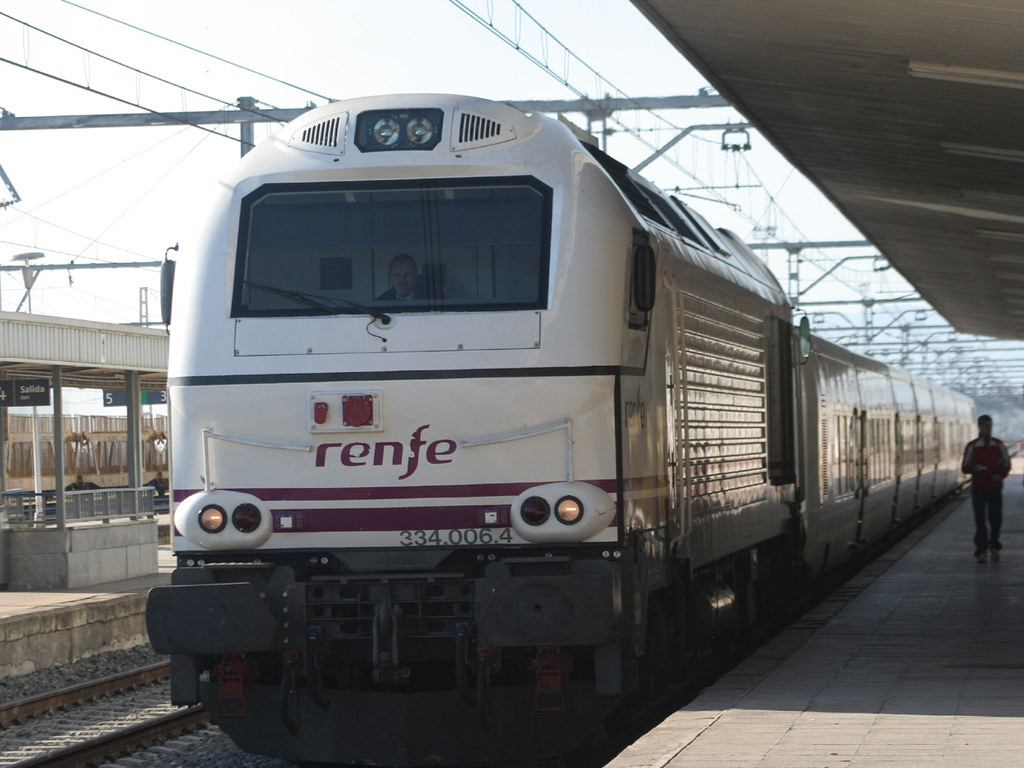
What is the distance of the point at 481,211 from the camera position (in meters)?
7.60

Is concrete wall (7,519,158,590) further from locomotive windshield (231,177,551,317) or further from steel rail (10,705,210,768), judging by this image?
locomotive windshield (231,177,551,317)

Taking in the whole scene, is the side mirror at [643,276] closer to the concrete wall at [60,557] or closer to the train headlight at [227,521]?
the train headlight at [227,521]

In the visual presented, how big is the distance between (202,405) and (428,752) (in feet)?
6.80

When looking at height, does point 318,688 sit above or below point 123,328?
below

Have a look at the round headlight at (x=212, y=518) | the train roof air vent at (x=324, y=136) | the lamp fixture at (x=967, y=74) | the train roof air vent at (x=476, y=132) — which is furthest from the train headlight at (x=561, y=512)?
the lamp fixture at (x=967, y=74)

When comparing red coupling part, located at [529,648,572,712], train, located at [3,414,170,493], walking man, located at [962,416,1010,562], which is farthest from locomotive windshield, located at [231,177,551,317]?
train, located at [3,414,170,493]

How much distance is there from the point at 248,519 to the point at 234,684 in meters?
0.81

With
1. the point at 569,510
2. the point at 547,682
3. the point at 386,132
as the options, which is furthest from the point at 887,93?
the point at 547,682

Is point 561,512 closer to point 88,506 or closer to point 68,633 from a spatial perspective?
point 68,633

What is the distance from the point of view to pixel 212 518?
739cm

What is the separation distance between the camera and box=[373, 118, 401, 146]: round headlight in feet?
25.5

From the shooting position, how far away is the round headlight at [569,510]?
7160 mm

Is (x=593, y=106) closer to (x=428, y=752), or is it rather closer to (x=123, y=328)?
(x=123, y=328)

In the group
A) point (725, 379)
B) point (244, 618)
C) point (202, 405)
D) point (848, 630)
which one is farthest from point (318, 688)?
point (848, 630)
